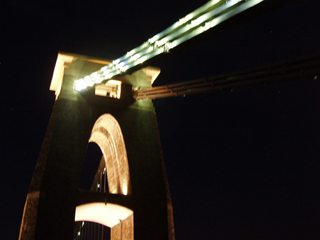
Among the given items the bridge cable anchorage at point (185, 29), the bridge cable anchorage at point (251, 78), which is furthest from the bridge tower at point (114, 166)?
the bridge cable anchorage at point (185, 29)

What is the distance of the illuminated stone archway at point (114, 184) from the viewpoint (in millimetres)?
13852

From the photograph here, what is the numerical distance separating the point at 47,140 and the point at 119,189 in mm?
3847

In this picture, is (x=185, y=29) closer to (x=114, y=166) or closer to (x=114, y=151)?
(x=114, y=151)

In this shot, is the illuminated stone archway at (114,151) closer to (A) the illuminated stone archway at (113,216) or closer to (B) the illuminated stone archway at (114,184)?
(B) the illuminated stone archway at (114,184)

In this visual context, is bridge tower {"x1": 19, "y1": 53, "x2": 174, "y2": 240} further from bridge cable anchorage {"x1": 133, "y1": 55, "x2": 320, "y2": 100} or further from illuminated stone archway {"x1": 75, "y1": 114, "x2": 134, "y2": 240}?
bridge cable anchorage {"x1": 133, "y1": 55, "x2": 320, "y2": 100}

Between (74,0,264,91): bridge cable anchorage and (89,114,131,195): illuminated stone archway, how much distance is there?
4.07 metres

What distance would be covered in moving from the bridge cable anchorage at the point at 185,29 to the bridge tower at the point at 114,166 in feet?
11.3

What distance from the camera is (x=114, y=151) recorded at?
55.2ft

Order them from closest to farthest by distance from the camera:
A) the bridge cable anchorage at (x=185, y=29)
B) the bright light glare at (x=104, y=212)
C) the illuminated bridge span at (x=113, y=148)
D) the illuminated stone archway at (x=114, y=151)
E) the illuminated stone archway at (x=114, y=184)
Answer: the bridge cable anchorage at (x=185, y=29) < the illuminated bridge span at (x=113, y=148) < the bright light glare at (x=104, y=212) < the illuminated stone archway at (x=114, y=184) < the illuminated stone archway at (x=114, y=151)

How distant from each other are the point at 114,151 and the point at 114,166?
26.7 inches

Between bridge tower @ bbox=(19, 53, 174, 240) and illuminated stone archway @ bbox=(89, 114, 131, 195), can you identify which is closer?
bridge tower @ bbox=(19, 53, 174, 240)

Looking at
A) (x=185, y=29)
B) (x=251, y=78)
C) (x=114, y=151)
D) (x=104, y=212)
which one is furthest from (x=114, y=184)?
(x=185, y=29)

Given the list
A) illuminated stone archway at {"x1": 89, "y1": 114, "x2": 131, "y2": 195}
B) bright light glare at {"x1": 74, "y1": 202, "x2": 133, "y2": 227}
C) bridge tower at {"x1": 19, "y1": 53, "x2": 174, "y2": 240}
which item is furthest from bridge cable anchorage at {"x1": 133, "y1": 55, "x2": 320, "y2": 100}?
bright light glare at {"x1": 74, "y1": 202, "x2": 133, "y2": 227}

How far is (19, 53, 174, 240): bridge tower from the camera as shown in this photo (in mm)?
12242
